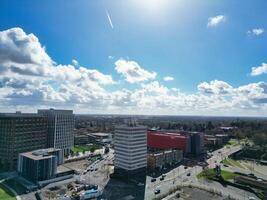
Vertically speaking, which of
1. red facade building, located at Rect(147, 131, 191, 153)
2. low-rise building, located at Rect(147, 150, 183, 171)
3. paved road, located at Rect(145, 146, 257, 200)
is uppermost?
red facade building, located at Rect(147, 131, 191, 153)

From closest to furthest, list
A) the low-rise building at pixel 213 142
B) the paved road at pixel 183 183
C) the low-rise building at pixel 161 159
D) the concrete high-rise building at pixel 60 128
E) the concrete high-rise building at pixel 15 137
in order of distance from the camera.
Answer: the paved road at pixel 183 183, the concrete high-rise building at pixel 15 137, the low-rise building at pixel 161 159, the concrete high-rise building at pixel 60 128, the low-rise building at pixel 213 142

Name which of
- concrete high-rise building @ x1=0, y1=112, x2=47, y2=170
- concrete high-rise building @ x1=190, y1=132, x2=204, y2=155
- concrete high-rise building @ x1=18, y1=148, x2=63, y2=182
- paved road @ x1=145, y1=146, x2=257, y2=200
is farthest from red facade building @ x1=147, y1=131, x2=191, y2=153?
concrete high-rise building @ x1=18, y1=148, x2=63, y2=182

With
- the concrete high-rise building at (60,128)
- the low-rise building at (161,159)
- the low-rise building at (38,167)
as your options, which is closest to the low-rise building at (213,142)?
the low-rise building at (161,159)

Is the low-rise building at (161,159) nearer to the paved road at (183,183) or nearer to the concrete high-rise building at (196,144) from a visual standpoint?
the paved road at (183,183)

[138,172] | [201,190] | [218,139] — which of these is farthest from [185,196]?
[218,139]

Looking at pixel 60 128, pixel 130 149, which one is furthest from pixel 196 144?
pixel 60 128

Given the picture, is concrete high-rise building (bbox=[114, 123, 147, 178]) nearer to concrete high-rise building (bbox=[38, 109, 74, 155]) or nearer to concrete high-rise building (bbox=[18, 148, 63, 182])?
concrete high-rise building (bbox=[18, 148, 63, 182])
